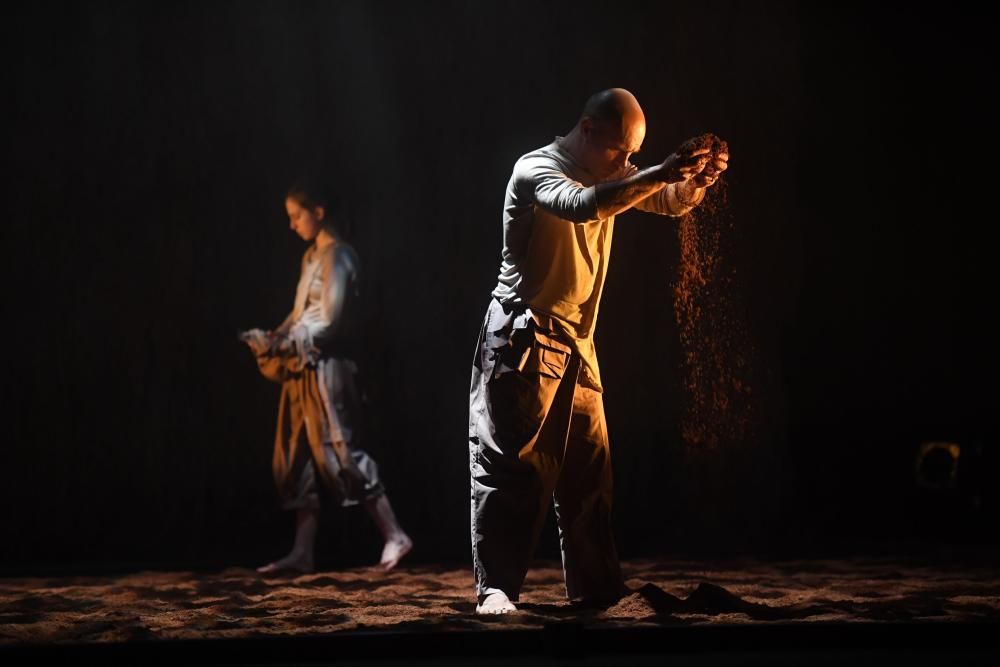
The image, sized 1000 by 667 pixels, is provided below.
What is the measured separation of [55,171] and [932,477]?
467 cm

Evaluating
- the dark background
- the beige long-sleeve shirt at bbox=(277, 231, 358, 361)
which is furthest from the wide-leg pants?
the dark background

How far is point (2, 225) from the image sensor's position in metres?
7.05

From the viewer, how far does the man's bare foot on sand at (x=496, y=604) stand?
4.15m

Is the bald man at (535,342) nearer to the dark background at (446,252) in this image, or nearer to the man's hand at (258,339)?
the man's hand at (258,339)

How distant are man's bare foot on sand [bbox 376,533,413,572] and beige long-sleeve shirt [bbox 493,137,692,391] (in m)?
2.13

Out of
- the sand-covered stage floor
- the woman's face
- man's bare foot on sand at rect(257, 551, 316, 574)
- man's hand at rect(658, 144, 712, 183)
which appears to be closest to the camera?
man's hand at rect(658, 144, 712, 183)

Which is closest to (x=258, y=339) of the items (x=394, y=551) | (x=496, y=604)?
(x=394, y=551)

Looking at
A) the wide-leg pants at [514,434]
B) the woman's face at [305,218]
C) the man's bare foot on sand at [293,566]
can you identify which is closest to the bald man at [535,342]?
the wide-leg pants at [514,434]

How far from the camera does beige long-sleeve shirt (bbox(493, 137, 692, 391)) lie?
4.23m

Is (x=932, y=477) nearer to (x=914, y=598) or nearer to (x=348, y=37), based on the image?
(x=914, y=598)

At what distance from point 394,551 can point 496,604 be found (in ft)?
6.84

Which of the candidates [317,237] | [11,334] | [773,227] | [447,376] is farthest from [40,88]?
[773,227]

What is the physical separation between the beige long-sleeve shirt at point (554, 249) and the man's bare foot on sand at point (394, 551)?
6.97 ft

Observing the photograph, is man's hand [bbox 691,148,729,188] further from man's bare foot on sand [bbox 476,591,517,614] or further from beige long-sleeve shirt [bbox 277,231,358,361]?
beige long-sleeve shirt [bbox 277,231,358,361]
